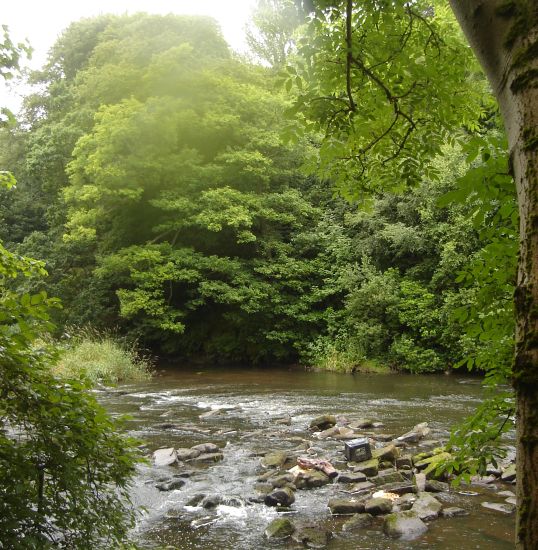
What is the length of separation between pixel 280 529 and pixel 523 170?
4.57 meters

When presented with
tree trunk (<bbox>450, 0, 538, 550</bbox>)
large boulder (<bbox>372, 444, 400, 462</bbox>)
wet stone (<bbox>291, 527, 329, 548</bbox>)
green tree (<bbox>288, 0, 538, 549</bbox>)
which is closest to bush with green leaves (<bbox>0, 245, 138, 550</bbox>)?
green tree (<bbox>288, 0, 538, 549</bbox>)

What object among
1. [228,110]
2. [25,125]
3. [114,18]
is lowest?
[228,110]

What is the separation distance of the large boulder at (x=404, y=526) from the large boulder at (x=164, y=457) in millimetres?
3232

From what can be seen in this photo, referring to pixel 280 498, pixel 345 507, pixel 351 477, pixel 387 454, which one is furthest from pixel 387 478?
pixel 280 498

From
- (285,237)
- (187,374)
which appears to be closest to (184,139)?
(285,237)

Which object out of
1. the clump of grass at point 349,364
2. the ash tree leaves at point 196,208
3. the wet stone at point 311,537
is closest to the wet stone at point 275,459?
the wet stone at point 311,537

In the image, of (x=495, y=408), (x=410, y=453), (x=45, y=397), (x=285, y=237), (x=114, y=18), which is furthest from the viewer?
(x=114, y=18)

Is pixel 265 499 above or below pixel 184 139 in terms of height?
below

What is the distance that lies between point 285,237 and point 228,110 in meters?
5.69

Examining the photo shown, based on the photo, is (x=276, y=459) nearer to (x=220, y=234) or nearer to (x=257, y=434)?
(x=257, y=434)

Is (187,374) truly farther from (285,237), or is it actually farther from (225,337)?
(285,237)

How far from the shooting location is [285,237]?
72.4 feet

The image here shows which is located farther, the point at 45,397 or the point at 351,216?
the point at 351,216

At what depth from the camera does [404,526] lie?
16.1 feet
